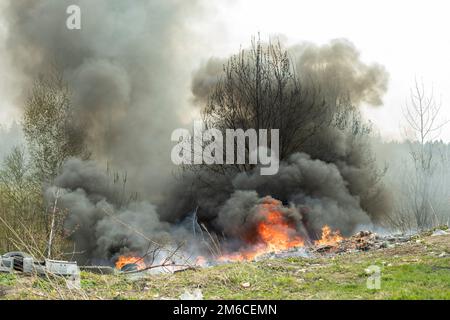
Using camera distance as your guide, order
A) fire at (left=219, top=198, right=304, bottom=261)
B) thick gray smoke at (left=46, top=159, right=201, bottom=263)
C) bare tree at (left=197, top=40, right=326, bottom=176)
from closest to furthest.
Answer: fire at (left=219, top=198, right=304, bottom=261)
thick gray smoke at (left=46, top=159, right=201, bottom=263)
bare tree at (left=197, top=40, right=326, bottom=176)

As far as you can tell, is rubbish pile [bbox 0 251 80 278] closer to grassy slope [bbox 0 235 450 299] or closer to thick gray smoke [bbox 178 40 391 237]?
grassy slope [bbox 0 235 450 299]

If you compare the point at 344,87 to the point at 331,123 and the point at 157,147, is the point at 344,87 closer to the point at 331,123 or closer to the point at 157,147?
the point at 331,123

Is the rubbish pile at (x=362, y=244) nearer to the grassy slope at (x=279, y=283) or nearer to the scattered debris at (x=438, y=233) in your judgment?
the scattered debris at (x=438, y=233)

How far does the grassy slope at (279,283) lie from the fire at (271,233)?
35.6ft

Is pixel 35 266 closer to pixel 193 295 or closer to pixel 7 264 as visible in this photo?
pixel 7 264

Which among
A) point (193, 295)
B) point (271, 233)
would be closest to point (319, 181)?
point (271, 233)

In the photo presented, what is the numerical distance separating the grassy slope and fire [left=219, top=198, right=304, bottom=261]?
35.6ft

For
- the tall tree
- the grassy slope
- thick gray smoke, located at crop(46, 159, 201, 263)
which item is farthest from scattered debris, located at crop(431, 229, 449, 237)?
the tall tree

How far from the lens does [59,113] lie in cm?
2488

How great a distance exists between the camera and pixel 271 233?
2281 centimetres

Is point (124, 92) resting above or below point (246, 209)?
above

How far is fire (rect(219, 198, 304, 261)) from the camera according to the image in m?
22.2
